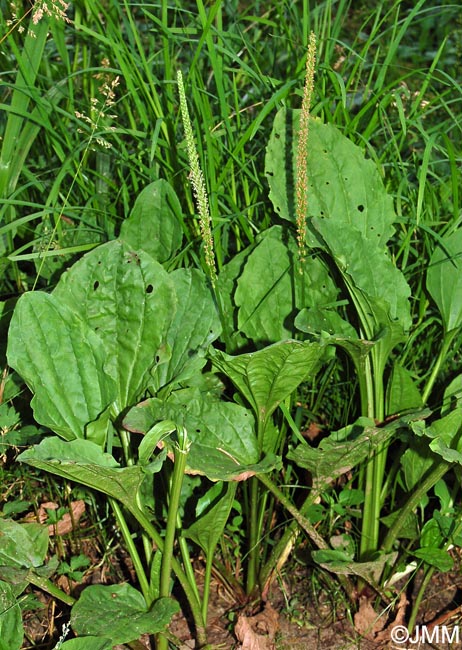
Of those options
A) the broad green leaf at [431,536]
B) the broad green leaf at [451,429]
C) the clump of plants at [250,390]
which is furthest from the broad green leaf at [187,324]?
the broad green leaf at [431,536]

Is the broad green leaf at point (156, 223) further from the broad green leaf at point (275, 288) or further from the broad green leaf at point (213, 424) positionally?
the broad green leaf at point (213, 424)

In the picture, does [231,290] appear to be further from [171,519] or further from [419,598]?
[419,598]

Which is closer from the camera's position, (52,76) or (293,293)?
(293,293)

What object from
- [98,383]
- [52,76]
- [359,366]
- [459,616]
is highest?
[52,76]

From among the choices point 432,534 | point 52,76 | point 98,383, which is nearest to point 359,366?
point 432,534

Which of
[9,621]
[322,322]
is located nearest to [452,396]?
[322,322]

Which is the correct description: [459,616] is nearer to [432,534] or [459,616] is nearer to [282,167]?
[432,534]
